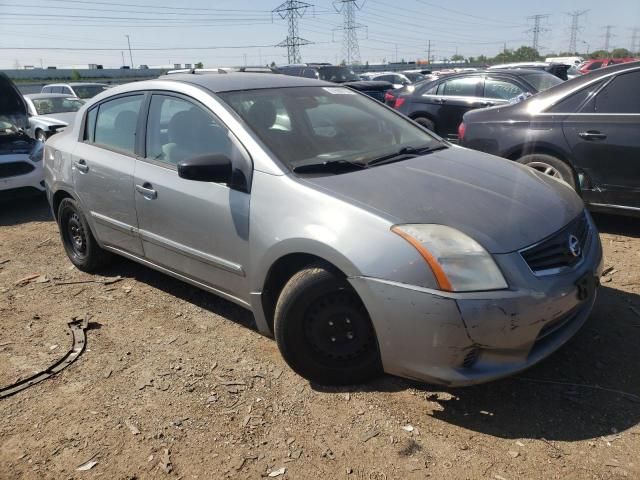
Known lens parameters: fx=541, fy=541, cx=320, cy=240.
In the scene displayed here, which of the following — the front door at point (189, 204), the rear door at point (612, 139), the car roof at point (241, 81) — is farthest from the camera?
the rear door at point (612, 139)

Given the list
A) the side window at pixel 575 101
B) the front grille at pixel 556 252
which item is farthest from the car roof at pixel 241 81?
the side window at pixel 575 101

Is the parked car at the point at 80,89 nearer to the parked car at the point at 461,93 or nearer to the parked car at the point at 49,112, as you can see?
the parked car at the point at 49,112

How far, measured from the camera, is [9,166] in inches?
289

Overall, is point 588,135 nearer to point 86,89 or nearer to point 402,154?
point 402,154

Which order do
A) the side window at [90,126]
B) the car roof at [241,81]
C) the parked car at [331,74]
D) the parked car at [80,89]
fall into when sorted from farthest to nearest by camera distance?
the parked car at [80,89] < the parked car at [331,74] < the side window at [90,126] < the car roof at [241,81]

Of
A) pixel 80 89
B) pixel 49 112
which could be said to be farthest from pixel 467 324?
pixel 80 89

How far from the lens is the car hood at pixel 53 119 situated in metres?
11.7

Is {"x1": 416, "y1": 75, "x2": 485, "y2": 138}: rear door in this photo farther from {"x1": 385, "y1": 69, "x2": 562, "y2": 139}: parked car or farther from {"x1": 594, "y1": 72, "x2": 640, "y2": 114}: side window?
{"x1": 594, "y1": 72, "x2": 640, "y2": 114}: side window

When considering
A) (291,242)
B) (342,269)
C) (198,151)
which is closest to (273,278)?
(291,242)

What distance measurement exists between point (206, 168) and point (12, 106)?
682cm

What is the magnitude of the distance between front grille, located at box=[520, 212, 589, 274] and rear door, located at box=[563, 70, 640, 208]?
2.22 m

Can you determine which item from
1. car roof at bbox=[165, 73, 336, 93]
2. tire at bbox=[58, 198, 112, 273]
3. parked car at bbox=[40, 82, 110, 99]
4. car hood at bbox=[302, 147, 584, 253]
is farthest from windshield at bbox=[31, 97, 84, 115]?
car hood at bbox=[302, 147, 584, 253]

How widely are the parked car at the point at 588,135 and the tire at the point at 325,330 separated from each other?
125 inches

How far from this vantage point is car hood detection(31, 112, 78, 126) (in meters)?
11.7
